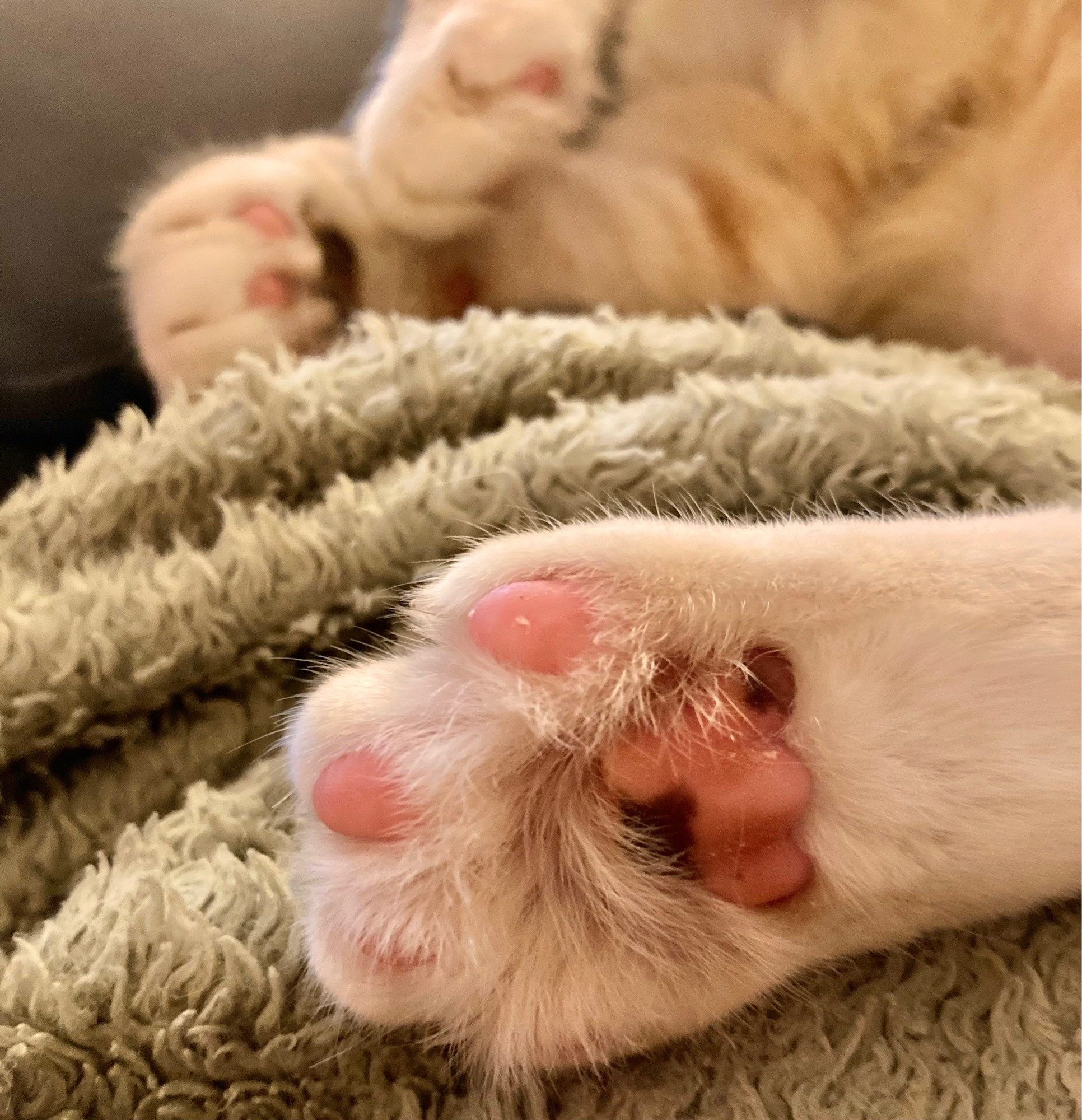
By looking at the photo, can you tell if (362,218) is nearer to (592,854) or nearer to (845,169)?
(845,169)

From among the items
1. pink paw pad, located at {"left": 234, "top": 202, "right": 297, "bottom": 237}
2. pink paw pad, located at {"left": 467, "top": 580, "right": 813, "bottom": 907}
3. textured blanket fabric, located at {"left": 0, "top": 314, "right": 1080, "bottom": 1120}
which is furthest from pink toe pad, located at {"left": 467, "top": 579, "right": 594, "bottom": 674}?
pink paw pad, located at {"left": 234, "top": 202, "right": 297, "bottom": 237}

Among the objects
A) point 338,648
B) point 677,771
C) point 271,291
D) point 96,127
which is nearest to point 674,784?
point 677,771

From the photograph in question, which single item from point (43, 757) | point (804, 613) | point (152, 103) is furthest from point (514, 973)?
point (152, 103)

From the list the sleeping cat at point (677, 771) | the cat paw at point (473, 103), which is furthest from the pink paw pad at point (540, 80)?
the sleeping cat at point (677, 771)

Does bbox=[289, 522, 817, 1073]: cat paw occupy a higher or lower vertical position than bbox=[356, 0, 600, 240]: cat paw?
lower

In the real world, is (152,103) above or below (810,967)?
above

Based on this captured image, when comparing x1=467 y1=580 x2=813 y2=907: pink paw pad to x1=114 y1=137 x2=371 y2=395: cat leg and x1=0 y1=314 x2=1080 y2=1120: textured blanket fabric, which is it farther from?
x1=114 y1=137 x2=371 y2=395: cat leg
